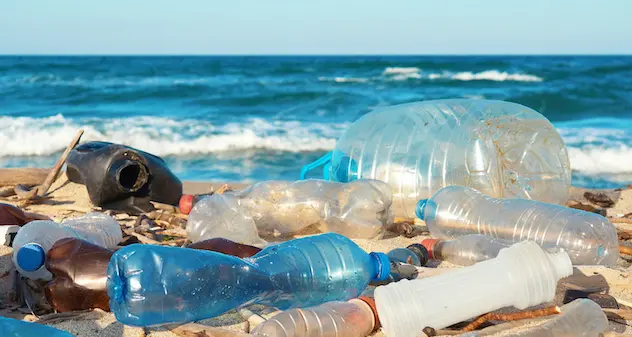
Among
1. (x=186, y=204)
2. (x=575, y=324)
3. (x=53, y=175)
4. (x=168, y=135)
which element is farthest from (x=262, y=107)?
(x=575, y=324)

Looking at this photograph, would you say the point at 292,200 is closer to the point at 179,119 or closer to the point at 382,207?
the point at 382,207

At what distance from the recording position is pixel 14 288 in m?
2.52

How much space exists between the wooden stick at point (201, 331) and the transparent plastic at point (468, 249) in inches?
47.6

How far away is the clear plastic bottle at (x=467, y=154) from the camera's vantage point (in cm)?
392

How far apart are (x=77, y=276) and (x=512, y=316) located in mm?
1381

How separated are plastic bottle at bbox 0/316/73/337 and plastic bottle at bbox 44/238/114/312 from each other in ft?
1.74

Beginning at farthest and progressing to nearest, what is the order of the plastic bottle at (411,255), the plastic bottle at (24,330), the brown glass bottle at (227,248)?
the plastic bottle at (411,255)
the brown glass bottle at (227,248)
the plastic bottle at (24,330)

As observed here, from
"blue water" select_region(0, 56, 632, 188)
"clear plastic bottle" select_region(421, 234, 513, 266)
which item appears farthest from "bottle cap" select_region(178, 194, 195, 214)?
"blue water" select_region(0, 56, 632, 188)

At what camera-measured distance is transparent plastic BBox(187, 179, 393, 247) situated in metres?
3.38

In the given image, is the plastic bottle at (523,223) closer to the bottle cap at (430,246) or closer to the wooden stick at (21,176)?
the bottle cap at (430,246)

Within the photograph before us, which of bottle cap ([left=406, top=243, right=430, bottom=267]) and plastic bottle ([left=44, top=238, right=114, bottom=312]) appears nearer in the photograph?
plastic bottle ([left=44, top=238, right=114, bottom=312])

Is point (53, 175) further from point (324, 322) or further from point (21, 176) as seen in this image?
point (324, 322)

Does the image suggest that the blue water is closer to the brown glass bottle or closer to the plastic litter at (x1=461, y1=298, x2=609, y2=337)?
the brown glass bottle

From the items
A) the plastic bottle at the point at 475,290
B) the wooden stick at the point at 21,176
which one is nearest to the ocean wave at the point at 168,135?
the wooden stick at the point at 21,176
